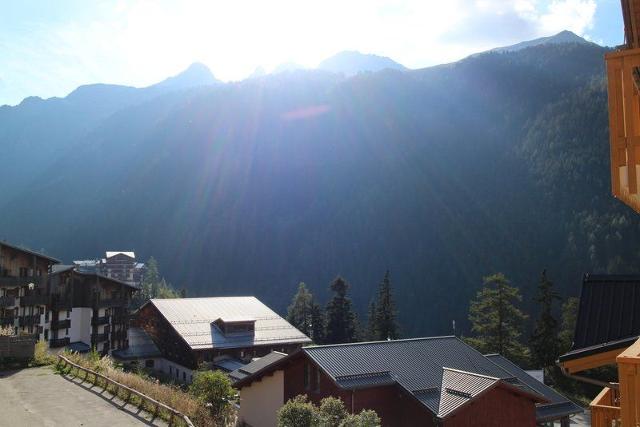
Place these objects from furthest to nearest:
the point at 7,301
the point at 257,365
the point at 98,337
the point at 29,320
→ 1. the point at 98,337
2. the point at 29,320
3. the point at 7,301
4. the point at 257,365

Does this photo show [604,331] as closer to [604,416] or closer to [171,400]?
[604,416]

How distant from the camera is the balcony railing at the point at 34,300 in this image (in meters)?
38.4

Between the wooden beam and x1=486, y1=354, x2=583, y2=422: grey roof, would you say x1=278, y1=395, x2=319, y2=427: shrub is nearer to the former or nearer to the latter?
the wooden beam

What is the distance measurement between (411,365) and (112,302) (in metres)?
35.6

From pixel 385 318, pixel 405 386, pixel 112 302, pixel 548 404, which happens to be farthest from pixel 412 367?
pixel 112 302

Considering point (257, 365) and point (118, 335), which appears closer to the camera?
point (257, 365)

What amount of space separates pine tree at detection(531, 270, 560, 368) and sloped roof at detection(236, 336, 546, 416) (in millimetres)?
23424

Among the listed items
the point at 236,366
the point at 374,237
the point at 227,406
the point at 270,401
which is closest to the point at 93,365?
the point at 227,406

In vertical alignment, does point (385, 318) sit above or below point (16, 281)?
below

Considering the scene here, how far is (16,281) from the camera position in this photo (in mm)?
36469

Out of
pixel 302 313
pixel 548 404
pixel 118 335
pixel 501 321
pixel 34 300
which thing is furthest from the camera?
pixel 302 313

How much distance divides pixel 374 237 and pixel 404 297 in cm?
A: 3577

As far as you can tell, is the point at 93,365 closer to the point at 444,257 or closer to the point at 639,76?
the point at 639,76

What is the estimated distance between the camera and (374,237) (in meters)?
181
